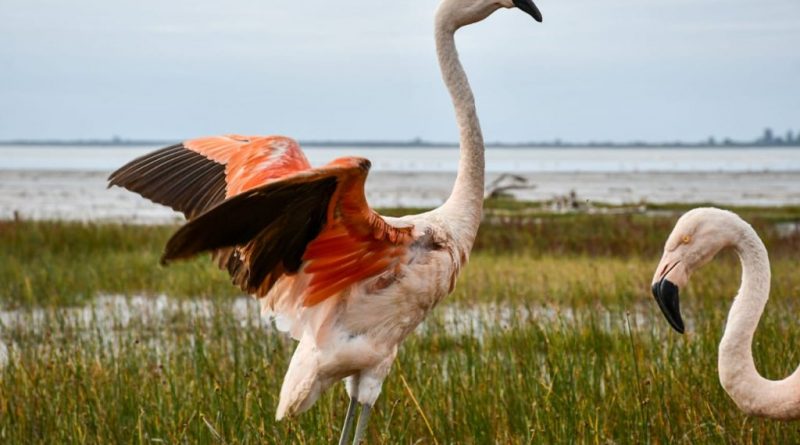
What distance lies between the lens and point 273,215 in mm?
3926

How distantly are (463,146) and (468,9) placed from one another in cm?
65

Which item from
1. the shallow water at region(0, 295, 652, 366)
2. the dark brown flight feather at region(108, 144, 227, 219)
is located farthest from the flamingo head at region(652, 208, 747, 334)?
the shallow water at region(0, 295, 652, 366)

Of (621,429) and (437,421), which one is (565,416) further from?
(437,421)

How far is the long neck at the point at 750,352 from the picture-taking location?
425 cm

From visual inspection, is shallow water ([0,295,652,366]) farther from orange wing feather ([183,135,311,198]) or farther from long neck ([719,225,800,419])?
long neck ([719,225,800,419])

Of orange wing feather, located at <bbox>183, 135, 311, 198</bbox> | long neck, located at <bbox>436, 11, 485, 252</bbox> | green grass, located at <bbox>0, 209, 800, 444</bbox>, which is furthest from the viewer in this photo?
green grass, located at <bbox>0, 209, 800, 444</bbox>

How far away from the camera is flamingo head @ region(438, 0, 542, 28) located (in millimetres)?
4988

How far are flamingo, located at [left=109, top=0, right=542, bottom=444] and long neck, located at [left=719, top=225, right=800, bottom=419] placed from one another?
1244mm

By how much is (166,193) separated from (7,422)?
69.6 inches

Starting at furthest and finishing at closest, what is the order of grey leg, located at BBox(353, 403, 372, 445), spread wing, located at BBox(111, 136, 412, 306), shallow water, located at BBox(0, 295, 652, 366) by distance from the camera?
shallow water, located at BBox(0, 295, 652, 366)
grey leg, located at BBox(353, 403, 372, 445)
spread wing, located at BBox(111, 136, 412, 306)

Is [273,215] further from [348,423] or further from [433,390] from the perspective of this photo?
[433,390]

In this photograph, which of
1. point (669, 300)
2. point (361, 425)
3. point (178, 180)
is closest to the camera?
point (669, 300)

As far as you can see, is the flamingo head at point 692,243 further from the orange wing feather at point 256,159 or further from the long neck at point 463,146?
the orange wing feather at point 256,159

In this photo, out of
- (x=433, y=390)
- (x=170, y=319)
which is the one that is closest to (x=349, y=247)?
(x=433, y=390)
